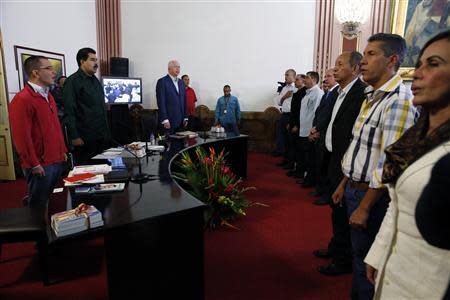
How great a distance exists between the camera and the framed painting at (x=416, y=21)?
15.4 feet

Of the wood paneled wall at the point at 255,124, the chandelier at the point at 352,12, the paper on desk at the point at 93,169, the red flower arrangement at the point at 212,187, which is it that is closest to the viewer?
the paper on desk at the point at 93,169

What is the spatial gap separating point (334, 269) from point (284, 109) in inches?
154

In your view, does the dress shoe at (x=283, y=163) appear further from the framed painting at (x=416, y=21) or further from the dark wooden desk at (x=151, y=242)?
the dark wooden desk at (x=151, y=242)

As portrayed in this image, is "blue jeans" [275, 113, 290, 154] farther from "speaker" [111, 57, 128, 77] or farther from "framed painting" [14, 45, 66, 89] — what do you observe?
"framed painting" [14, 45, 66, 89]

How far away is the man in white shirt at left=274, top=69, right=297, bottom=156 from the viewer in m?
5.64

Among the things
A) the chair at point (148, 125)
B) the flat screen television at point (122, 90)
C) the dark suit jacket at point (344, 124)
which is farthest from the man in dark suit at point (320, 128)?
the flat screen television at point (122, 90)

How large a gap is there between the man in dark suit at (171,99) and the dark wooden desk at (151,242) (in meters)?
2.85

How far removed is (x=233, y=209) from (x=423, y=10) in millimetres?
4402

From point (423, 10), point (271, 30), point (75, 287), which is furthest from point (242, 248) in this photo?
point (271, 30)

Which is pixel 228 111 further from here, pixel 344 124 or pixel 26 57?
pixel 344 124

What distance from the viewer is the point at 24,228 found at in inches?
71.8

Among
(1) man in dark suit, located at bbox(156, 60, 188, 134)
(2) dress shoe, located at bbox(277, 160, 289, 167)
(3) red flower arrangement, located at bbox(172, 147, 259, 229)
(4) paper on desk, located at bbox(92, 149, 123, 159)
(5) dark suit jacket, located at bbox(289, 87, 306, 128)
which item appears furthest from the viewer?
(2) dress shoe, located at bbox(277, 160, 289, 167)

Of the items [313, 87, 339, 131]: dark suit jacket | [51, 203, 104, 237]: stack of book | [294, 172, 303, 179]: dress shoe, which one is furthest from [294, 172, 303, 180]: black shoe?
[51, 203, 104, 237]: stack of book

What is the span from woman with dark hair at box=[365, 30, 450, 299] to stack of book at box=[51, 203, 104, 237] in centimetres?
118
